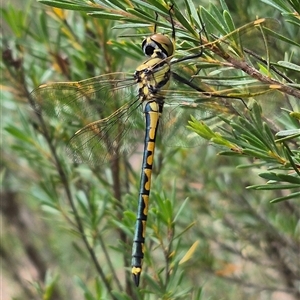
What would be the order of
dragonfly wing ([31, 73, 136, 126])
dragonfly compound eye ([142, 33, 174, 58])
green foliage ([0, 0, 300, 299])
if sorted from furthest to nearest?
1. dragonfly wing ([31, 73, 136, 126])
2. dragonfly compound eye ([142, 33, 174, 58])
3. green foliage ([0, 0, 300, 299])

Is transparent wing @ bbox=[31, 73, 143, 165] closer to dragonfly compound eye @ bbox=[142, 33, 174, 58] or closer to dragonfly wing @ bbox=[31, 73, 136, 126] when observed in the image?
dragonfly wing @ bbox=[31, 73, 136, 126]

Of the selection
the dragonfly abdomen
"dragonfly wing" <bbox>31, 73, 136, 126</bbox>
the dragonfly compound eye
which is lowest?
the dragonfly abdomen

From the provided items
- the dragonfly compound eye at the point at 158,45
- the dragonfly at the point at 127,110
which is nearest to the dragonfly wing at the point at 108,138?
the dragonfly at the point at 127,110

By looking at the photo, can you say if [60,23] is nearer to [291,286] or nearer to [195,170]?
[195,170]

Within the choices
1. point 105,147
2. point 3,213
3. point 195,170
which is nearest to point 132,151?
point 105,147

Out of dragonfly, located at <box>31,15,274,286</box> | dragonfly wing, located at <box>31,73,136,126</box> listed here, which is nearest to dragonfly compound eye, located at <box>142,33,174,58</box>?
dragonfly, located at <box>31,15,274,286</box>

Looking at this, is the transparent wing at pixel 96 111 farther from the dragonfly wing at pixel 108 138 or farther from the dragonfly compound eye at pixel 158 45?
the dragonfly compound eye at pixel 158 45
